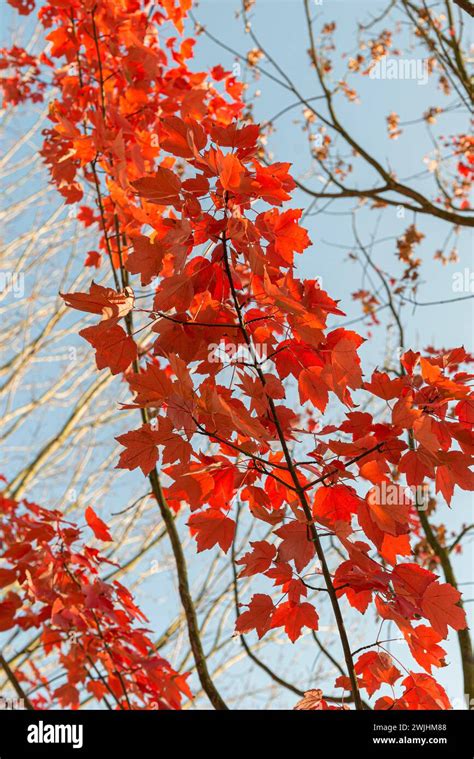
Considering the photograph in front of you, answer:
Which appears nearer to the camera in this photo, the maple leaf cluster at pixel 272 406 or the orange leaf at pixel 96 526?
the maple leaf cluster at pixel 272 406

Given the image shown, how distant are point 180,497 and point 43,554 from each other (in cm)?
92
